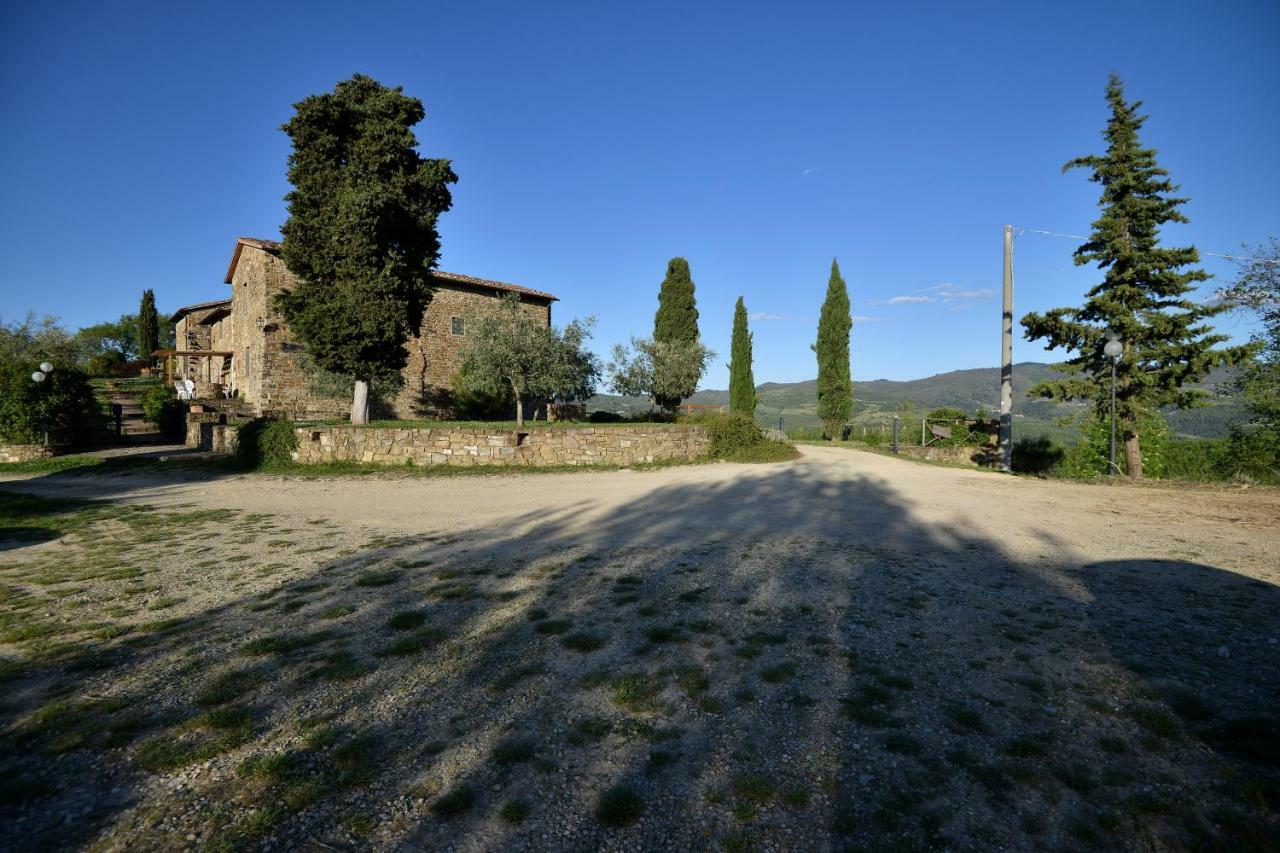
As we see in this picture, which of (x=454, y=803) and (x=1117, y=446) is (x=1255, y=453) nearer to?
(x=1117, y=446)

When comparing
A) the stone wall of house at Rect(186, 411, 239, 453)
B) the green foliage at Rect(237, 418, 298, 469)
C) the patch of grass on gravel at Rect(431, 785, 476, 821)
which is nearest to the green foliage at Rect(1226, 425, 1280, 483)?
the patch of grass on gravel at Rect(431, 785, 476, 821)

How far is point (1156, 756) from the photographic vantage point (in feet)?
8.70

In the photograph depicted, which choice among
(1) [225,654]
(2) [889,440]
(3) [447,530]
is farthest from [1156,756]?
(2) [889,440]

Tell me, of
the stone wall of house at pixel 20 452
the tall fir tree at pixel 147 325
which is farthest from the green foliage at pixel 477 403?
the tall fir tree at pixel 147 325

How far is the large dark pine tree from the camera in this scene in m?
16.4

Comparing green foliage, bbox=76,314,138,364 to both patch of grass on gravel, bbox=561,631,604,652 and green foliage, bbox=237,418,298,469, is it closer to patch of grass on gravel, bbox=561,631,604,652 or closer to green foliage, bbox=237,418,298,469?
green foliage, bbox=237,418,298,469

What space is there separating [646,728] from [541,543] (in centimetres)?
419

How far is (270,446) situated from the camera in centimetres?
1500

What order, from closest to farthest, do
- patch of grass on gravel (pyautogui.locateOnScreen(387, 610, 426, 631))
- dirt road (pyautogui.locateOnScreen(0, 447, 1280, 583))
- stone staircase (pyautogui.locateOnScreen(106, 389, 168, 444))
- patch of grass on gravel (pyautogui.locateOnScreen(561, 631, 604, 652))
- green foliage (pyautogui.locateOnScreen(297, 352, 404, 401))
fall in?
patch of grass on gravel (pyautogui.locateOnScreen(561, 631, 604, 652)) → patch of grass on gravel (pyautogui.locateOnScreen(387, 610, 426, 631)) → dirt road (pyautogui.locateOnScreen(0, 447, 1280, 583)) → stone staircase (pyautogui.locateOnScreen(106, 389, 168, 444)) → green foliage (pyautogui.locateOnScreen(297, 352, 404, 401))

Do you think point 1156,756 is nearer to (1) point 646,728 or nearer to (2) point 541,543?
(1) point 646,728

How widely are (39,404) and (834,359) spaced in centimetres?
3553

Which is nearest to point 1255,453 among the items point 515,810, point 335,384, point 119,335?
point 515,810

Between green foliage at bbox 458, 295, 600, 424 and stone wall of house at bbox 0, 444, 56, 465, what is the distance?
1307 centimetres

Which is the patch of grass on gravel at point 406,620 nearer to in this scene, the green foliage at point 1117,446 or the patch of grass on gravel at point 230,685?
the patch of grass on gravel at point 230,685
